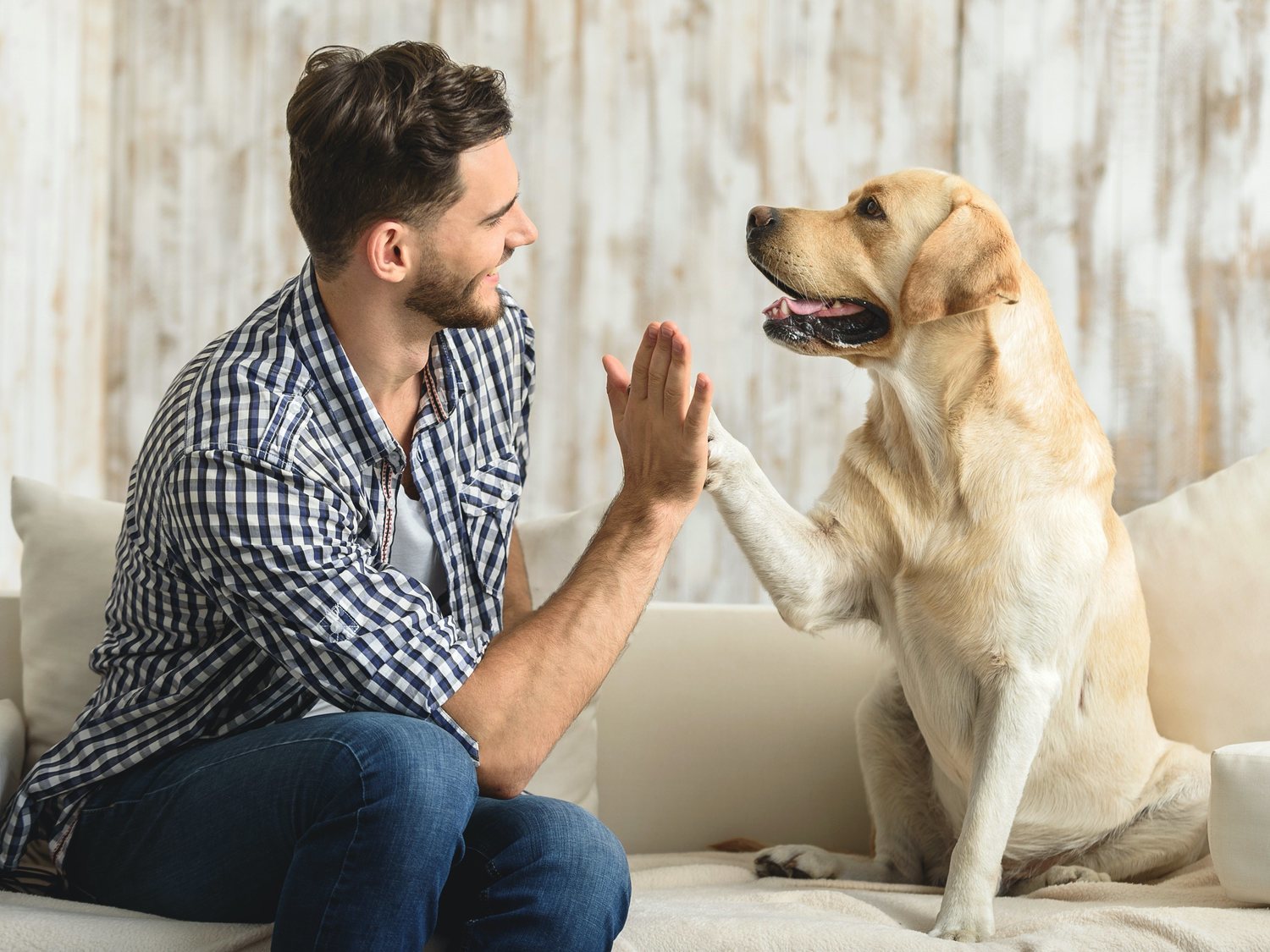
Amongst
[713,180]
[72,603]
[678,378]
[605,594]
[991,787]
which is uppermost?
[713,180]

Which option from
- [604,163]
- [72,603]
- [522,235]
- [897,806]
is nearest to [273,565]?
[522,235]

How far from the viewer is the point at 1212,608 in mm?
1716

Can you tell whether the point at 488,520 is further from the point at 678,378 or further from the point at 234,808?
the point at 234,808

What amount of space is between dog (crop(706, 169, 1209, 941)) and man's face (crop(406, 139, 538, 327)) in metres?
0.38

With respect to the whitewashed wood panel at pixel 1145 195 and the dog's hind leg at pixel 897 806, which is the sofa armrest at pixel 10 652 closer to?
the dog's hind leg at pixel 897 806

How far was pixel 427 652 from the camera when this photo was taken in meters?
1.17

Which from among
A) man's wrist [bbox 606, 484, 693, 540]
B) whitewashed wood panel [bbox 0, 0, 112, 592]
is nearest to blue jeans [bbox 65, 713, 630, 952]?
man's wrist [bbox 606, 484, 693, 540]

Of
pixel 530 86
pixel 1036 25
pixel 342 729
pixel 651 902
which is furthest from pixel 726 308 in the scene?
pixel 342 729

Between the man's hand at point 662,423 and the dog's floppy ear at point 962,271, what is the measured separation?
35 centimetres

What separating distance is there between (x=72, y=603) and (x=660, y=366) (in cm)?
98

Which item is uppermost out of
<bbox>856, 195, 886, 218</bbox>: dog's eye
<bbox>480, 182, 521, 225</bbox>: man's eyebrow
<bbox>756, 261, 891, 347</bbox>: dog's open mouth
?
<bbox>856, 195, 886, 218</bbox>: dog's eye

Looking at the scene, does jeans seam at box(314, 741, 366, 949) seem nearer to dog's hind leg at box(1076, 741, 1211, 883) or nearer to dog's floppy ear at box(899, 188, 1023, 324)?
dog's floppy ear at box(899, 188, 1023, 324)

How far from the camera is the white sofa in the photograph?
1219mm

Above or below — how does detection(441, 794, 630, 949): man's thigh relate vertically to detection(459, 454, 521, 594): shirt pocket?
below
